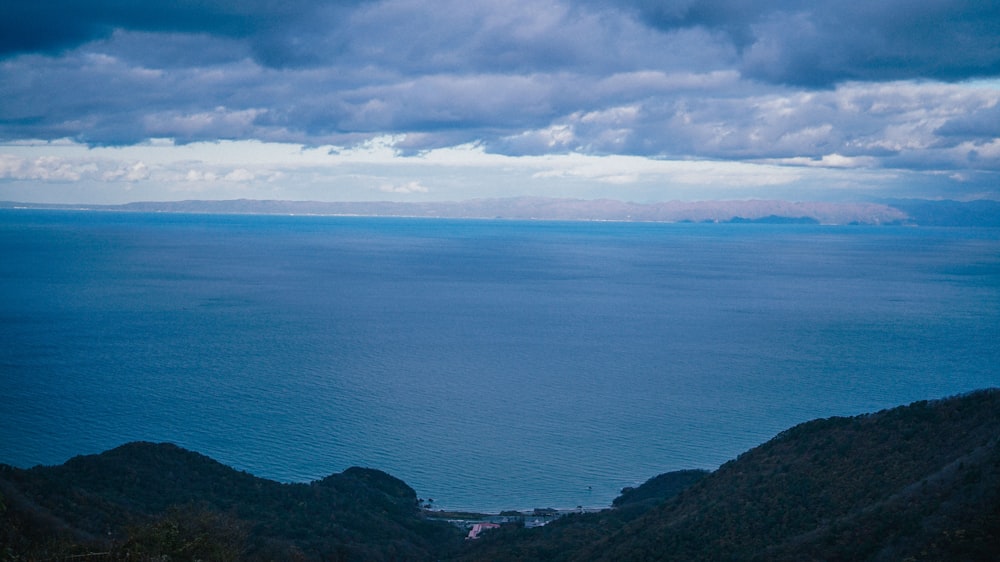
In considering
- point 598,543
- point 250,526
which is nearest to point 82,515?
point 250,526

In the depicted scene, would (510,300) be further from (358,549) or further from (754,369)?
(358,549)

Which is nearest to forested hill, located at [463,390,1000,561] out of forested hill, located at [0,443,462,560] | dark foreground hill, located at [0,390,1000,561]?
dark foreground hill, located at [0,390,1000,561]

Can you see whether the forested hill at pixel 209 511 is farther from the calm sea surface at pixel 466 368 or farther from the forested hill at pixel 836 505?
the calm sea surface at pixel 466 368

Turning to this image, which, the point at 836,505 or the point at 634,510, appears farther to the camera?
the point at 634,510

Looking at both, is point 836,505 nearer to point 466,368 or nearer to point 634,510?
point 634,510

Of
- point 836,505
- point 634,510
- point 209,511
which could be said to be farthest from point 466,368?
point 836,505

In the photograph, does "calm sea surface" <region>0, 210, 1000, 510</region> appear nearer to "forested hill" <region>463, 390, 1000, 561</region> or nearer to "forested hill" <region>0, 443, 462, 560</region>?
"forested hill" <region>0, 443, 462, 560</region>
